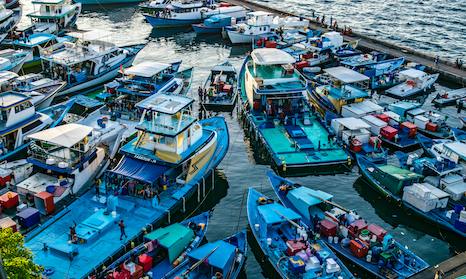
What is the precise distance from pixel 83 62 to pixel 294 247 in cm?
3918

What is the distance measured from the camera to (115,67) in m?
62.4

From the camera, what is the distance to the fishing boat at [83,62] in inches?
2314

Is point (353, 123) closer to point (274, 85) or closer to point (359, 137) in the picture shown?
point (359, 137)

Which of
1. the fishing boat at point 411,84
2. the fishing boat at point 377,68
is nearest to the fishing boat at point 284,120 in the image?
the fishing boat at point 377,68

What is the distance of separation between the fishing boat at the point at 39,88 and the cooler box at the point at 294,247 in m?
32.0

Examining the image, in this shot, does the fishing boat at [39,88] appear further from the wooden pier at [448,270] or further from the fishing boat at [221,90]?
the wooden pier at [448,270]

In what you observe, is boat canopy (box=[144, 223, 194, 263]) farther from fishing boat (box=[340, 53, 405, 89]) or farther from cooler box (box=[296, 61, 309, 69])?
cooler box (box=[296, 61, 309, 69])

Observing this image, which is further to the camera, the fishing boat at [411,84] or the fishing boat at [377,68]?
the fishing boat at [377,68]

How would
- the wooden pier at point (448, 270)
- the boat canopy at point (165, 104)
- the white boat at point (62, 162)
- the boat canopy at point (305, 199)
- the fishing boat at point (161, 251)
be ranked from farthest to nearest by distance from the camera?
1. the boat canopy at point (165, 104)
2. the white boat at point (62, 162)
3. the boat canopy at point (305, 199)
4. the wooden pier at point (448, 270)
5. the fishing boat at point (161, 251)

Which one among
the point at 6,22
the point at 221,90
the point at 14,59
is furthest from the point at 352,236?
the point at 6,22

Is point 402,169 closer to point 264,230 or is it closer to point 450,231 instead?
point 450,231

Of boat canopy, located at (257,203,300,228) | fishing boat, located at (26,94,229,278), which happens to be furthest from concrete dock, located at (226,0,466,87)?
boat canopy, located at (257,203,300,228)

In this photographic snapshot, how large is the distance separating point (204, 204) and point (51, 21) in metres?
50.7

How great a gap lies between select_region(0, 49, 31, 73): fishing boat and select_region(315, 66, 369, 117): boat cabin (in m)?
35.0
